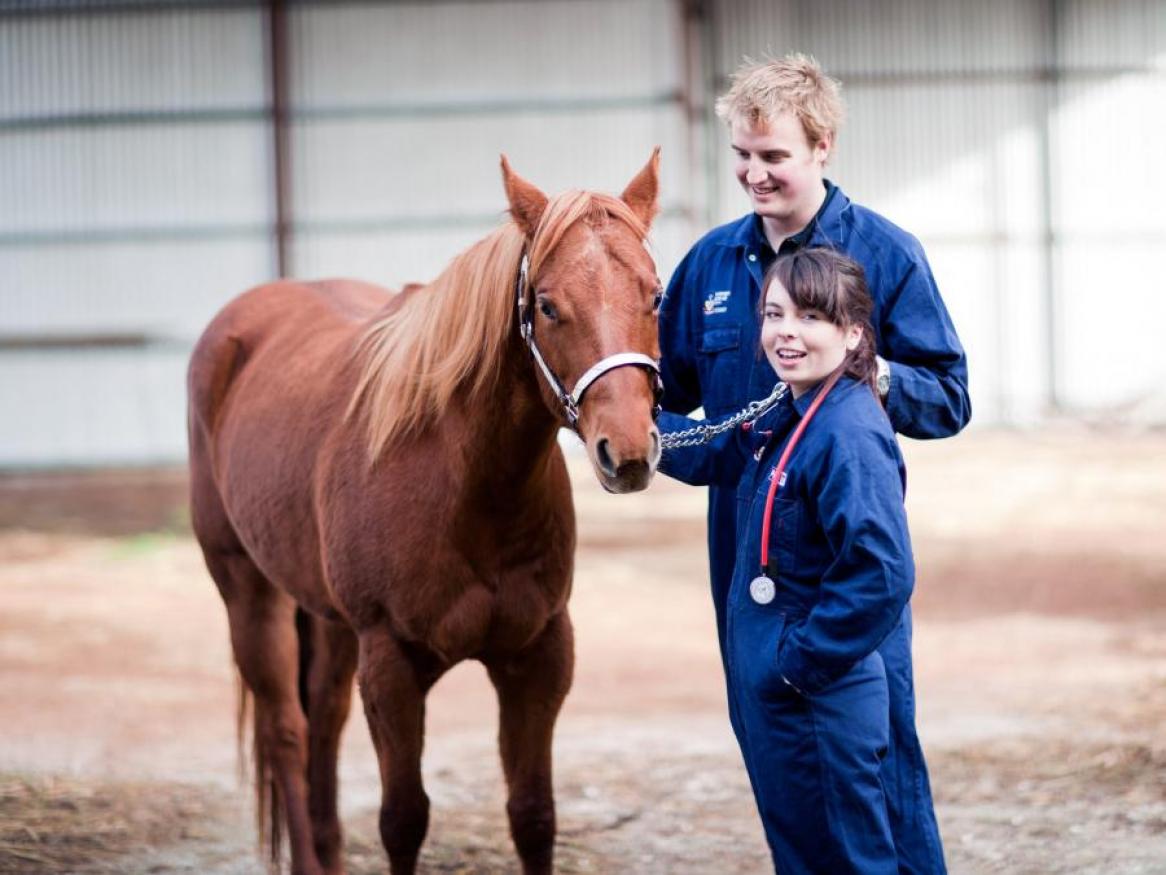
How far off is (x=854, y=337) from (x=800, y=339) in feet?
0.33

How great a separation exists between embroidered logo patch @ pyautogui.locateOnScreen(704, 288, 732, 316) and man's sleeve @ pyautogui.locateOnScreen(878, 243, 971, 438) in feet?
0.93

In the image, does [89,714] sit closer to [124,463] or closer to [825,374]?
[825,374]

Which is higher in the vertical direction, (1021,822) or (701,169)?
(701,169)

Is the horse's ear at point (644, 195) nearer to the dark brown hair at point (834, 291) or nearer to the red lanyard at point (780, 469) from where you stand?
the dark brown hair at point (834, 291)

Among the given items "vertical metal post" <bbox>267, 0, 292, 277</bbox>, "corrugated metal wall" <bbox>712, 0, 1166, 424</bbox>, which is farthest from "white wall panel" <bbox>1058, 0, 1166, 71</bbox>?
"vertical metal post" <bbox>267, 0, 292, 277</bbox>

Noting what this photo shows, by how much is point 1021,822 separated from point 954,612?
3520mm

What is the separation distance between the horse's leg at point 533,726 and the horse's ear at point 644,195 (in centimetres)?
89

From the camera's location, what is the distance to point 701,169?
16.0m

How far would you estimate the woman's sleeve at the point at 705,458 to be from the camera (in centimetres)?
267

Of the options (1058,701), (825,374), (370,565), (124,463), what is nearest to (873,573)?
(825,374)

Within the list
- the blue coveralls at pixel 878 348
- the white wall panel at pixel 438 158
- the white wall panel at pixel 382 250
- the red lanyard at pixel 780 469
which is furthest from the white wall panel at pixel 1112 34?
the red lanyard at pixel 780 469

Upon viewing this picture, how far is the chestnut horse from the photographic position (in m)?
2.52

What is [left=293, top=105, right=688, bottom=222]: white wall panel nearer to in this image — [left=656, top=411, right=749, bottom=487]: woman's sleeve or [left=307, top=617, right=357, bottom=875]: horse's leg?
[left=307, top=617, right=357, bottom=875]: horse's leg

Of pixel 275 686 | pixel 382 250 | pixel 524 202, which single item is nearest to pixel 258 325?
pixel 275 686
